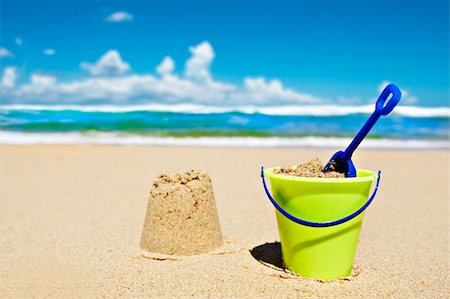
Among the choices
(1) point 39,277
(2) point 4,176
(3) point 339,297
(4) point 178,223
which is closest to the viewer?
(3) point 339,297

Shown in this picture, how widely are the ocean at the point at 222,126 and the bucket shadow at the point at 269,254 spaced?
7.38 metres

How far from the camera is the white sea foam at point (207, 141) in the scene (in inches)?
412

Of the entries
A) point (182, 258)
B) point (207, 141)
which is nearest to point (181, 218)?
point (182, 258)

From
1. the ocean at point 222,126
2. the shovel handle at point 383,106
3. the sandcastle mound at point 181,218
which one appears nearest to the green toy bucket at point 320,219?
the shovel handle at point 383,106

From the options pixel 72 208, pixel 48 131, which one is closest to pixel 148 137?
pixel 48 131

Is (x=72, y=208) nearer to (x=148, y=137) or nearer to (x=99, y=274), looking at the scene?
(x=99, y=274)

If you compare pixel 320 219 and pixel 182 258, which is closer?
pixel 320 219

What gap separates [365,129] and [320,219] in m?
0.51

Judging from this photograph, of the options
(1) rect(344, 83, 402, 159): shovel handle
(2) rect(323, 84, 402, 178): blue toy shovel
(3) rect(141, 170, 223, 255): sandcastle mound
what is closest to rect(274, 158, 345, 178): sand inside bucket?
(2) rect(323, 84, 402, 178): blue toy shovel

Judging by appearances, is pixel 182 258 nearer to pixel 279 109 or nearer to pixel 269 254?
pixel 269 254

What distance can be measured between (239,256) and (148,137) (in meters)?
9.32

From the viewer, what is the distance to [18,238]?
3141 mm

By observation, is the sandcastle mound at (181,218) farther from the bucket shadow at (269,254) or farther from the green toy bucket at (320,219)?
the green toy bucket at (320,219)

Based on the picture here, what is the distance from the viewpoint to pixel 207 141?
11.1 m
